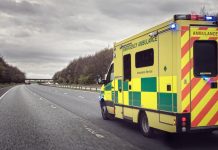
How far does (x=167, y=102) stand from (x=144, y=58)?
195 centimetres

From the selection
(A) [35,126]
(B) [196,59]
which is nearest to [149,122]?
(B) [196,59]

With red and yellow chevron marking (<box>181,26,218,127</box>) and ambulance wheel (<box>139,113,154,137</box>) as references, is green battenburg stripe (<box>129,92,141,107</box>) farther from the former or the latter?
red and yellow chevron marking (<box>181,26,218,127</box>)

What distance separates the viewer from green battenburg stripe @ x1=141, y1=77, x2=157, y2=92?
33.8 ft

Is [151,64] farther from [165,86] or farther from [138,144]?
[138,144]

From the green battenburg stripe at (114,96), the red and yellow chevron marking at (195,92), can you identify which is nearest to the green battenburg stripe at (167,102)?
the red and yellow chevron marking at (195,92)

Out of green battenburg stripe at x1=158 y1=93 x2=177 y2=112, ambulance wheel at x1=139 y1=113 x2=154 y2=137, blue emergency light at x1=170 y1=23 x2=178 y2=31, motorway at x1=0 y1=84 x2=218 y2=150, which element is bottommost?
motorway at x1=0 y1=84 x2=218 y2=150

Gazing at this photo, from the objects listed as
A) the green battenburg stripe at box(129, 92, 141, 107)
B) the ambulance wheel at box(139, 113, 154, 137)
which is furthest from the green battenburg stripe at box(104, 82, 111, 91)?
the ambulance wheel at box(139, 113, 154, 137)

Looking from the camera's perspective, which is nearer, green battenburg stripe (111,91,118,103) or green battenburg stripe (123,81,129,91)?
green battenburg stripe (123,81,129,91)

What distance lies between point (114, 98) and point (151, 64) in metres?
3.58

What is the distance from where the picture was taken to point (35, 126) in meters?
14.1

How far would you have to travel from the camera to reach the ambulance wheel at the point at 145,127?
10.7 m

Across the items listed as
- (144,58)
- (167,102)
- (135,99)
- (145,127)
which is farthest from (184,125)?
(135,99)

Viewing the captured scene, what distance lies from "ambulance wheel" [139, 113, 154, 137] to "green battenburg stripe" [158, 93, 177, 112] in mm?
1047

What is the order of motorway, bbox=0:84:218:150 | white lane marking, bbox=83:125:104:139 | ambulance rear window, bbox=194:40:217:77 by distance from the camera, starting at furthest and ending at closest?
white lane marking, bbox=83:125:104:139 < motorway, bbox=0:84:218:150 < ambulance rear window, bbox=194:40:217:77
